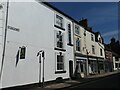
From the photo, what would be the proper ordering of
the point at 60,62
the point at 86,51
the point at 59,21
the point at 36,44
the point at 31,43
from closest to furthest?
the point at 31,43
the point at 36,44
the point at 60,62
the point at 59,21
the point at 86,51

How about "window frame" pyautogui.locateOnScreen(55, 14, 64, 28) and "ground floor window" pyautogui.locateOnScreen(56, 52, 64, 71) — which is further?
"window frame" pyautogui.locateOnScreen(55, 14, 64, 28)

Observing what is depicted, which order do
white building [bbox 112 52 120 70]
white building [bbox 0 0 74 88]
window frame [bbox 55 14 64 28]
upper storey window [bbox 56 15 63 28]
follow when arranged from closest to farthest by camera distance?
white building [bbox 0 0 74 88] < window frame [bbox 55 14 64 28] < upper storey window [bbox 56 15 63 28] < white building [bbox 112 52 120 70]

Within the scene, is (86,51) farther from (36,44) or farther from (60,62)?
(36,44)

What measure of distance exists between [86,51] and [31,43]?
14.9 metres

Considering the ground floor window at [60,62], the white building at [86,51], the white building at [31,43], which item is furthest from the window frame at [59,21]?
the white building at [86,51]

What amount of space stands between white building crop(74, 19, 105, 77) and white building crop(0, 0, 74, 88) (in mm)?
3620

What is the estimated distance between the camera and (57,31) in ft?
62.2

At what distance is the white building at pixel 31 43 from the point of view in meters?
11.9

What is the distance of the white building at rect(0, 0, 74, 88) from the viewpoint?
11.9m

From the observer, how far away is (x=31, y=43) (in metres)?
14.5

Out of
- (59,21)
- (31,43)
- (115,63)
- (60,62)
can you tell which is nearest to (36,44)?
(31,43)

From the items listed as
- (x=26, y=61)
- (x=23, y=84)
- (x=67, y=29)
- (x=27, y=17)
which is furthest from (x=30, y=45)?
(x=67, y=29)

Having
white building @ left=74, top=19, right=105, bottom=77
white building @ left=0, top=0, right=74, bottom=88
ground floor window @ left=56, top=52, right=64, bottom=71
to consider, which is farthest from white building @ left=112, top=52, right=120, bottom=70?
ground floor window @ left=56, top=52, right=64, bottom=71

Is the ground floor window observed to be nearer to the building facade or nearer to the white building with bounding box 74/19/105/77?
the building facade
